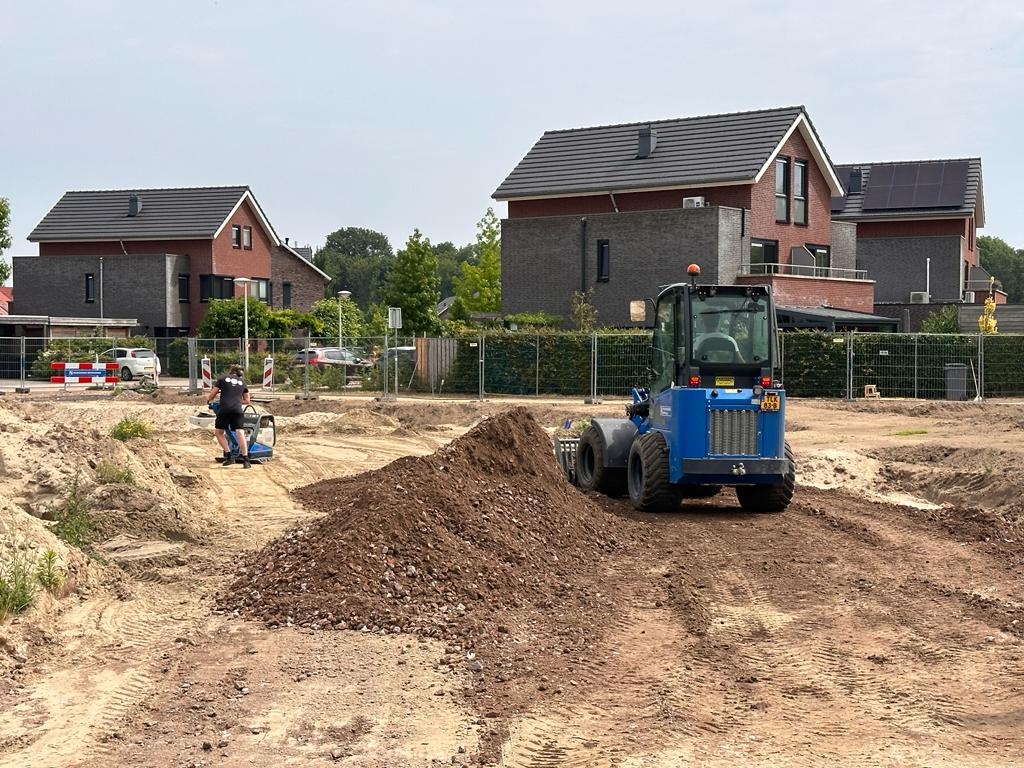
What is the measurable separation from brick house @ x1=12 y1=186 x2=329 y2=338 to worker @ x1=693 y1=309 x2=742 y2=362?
47501mm

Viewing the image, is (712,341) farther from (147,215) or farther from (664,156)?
(147,215)

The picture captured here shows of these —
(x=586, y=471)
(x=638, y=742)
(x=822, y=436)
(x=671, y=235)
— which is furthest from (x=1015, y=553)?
(x=671, y=235)

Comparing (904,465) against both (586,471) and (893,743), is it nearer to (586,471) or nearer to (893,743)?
(586,471)

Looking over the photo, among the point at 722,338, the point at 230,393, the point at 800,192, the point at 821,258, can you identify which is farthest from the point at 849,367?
the point at 722,338

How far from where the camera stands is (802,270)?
1778 inches

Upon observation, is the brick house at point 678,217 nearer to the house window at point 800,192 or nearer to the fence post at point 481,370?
the house window at point 800,192

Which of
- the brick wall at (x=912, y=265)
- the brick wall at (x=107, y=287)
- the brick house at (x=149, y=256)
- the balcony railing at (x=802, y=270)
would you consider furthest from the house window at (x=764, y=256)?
the brick wall at (x=107, y=287)

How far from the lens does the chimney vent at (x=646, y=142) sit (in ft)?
153

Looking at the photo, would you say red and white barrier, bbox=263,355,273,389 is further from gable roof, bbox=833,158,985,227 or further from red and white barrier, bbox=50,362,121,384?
gable roof, bbox=833,158,985,227

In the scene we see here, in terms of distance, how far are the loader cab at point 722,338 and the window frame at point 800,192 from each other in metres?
32.3

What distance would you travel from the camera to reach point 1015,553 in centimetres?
1281

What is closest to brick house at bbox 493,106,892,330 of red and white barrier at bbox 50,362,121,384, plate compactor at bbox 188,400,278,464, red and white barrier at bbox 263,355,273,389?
red and white barrier at bbox 263,355,273,389

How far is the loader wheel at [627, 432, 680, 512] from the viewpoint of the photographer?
1469 cm

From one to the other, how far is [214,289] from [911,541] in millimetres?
51287
